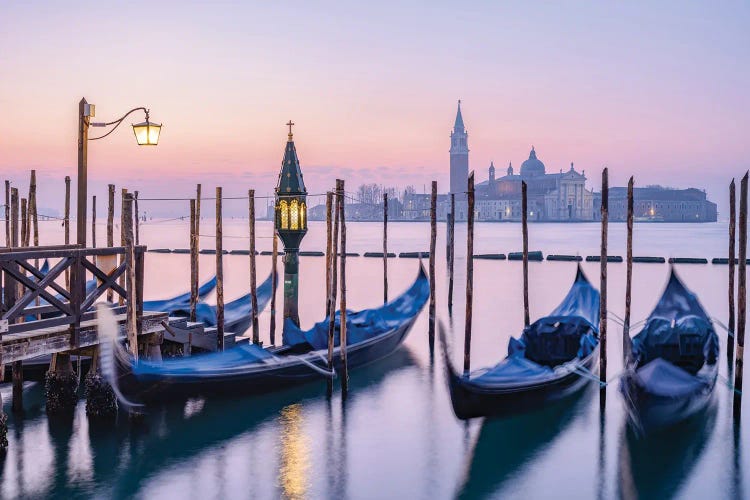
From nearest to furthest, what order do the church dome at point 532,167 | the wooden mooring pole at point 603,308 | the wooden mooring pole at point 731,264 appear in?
1. the wooden mooring pole at point 603,308
2. the wooden mooring pole at point 731,264
3. the church dome at point 532,167

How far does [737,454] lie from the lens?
273 inches

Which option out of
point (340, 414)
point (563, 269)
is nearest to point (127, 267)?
point (340, 414)

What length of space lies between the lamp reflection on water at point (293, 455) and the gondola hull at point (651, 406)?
9.51 feet

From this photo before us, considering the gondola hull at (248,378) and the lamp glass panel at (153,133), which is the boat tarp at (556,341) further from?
the lamp glass panel at (153,133)

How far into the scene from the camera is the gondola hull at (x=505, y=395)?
21.7 feet

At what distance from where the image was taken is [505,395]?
705cm

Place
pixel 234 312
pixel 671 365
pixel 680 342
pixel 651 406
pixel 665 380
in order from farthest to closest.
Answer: pixel 234 312 < pixel 680 342 < pixel 671 365 < pixel 665 380 < pixel 651 406

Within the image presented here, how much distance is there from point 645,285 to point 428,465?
A: 18.1 m

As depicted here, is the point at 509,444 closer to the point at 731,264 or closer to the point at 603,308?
the point at 603,308

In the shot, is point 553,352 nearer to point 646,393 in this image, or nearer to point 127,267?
point 646,393

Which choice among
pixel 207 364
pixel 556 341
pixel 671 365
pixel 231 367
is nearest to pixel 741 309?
pixel 671 365

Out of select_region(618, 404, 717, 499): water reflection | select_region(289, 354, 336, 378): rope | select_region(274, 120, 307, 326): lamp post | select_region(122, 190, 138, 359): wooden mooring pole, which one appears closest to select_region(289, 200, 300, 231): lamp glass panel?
select_region(274, 120, 307, 326): lamp post

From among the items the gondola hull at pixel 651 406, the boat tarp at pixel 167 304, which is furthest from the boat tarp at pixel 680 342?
the boat tarp at pixel 167 304

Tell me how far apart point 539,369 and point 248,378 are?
2963 millimetres
